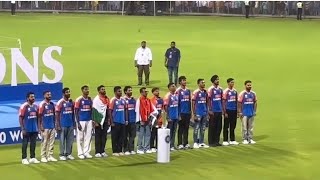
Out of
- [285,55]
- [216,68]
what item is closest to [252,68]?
[216,68]

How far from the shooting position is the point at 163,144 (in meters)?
17.3

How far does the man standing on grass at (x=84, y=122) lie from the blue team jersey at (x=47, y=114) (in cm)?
59

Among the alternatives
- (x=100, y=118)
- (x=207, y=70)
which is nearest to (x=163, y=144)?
(x=100, y=118)

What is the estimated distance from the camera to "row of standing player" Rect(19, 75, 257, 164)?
17.3 metres

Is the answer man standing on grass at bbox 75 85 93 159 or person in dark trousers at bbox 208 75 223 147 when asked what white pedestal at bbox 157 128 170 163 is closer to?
man standing on grass at bbox 75 85 93 159

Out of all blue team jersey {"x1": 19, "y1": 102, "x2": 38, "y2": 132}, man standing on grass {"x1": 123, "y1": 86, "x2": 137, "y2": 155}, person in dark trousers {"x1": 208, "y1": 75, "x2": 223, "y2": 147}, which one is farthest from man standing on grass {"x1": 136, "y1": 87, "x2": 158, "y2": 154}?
blue team jersey {"x1": 19, "y1": 102, "x2": 38, "y2": 132}

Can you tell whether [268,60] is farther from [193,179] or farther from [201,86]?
[193,179]

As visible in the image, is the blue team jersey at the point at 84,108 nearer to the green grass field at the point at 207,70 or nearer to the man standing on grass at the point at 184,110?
the green grass field at the point at 207,70

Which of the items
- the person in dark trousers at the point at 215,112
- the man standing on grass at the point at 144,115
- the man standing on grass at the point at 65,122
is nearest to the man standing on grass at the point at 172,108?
the man standing on grass at the point at 144,115

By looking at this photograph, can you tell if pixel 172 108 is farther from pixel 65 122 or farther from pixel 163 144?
pixel 65 122

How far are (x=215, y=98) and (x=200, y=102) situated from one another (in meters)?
0.44

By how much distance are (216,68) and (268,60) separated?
445 cm

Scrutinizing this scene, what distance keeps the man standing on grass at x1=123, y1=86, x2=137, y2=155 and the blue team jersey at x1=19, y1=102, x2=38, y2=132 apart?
7.18 ft

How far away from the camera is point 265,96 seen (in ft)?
91.7
